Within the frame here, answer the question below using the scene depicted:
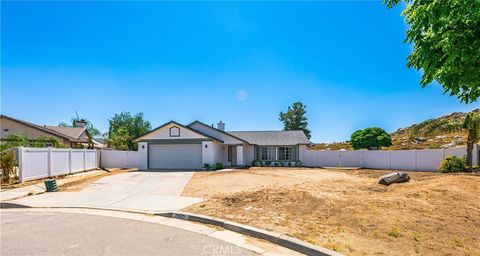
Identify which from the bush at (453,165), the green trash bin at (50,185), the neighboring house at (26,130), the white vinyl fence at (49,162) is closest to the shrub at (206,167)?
the white vinyl fence at (49,162)

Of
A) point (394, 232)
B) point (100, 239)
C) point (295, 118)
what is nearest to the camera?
point (100, 239)

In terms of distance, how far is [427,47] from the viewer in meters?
4.64

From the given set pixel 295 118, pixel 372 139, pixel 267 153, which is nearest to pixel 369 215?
pixel 267 153

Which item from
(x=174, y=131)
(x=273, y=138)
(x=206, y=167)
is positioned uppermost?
(x=174, y=131)

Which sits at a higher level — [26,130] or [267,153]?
[26,130]

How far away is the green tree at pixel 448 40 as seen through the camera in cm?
397

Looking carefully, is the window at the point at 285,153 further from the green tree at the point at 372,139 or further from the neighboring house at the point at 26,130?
the neighboring house at the point at 26,130

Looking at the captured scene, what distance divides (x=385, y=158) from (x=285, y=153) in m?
9.79

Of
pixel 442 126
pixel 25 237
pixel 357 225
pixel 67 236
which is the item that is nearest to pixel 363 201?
pixel 357 225

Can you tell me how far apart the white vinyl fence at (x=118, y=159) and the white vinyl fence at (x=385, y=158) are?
55.5ft

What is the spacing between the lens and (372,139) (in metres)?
32.7

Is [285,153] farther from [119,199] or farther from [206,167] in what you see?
[119,199]

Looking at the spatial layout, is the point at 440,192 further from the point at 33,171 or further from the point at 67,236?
the point at 33,171

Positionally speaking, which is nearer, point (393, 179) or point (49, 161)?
point (393, 179)
